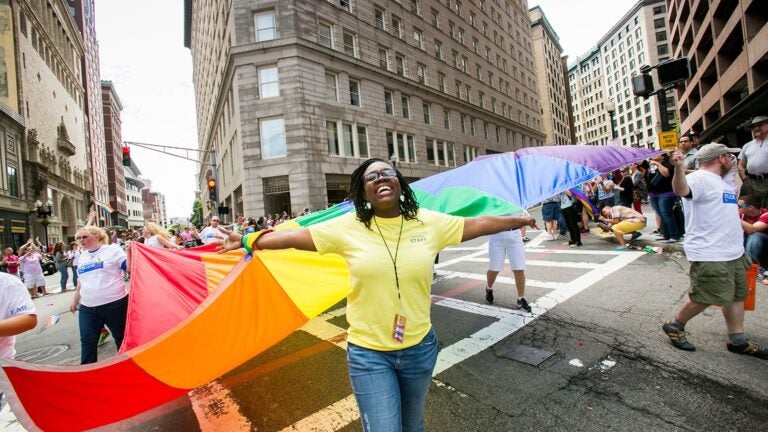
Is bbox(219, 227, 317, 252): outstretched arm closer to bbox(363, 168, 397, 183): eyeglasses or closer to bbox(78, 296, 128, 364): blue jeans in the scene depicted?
bbox(363, 168, 397, 183): eyeglasses

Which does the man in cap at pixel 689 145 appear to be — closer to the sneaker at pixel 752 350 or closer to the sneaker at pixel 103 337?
the sneaker at pixel 752 350

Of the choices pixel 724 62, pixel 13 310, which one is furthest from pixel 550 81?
pixel 13 310

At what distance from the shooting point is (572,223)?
34.6 ft

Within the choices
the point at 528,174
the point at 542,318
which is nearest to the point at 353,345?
the point at 528,174

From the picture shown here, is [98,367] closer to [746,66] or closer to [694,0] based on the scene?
[746,66]

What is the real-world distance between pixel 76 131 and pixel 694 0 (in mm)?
75088

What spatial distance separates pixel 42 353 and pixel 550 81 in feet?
280

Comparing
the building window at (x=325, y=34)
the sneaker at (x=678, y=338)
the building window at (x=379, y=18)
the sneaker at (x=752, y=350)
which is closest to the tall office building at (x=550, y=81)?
the building window at (x=379, y=18)

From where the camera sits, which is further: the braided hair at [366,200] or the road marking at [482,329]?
the road marking at [482,329]

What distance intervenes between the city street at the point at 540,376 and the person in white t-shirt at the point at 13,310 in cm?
145

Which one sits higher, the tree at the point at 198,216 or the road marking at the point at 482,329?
the tree at the point at 198,216

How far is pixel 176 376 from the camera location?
120 inches

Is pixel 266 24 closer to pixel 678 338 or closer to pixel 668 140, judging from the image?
pixel 668 140

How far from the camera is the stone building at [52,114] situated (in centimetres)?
3428
